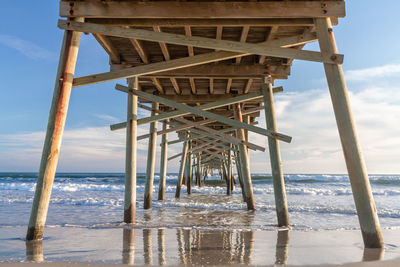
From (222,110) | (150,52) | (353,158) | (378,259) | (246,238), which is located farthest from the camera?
(222,110)

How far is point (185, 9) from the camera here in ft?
13.3

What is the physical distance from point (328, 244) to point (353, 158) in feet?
4.33

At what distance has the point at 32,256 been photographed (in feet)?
9.55

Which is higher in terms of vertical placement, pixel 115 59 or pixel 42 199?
pixel 115 59

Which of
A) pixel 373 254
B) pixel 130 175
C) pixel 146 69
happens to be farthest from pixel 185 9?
pixel 373 254

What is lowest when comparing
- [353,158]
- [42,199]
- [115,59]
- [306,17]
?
[42,199]

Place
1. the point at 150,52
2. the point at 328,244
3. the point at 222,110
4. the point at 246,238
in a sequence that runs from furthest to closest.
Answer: the point at 222,110 < the point at 150,52 < the point at 246,238 < the point at 328,244

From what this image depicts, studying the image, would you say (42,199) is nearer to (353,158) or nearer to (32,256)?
(32,256)

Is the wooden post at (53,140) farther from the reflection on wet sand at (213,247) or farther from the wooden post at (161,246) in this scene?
the reflection on wet sand at (213,247)

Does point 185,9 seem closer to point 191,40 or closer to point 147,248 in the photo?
point 191,40

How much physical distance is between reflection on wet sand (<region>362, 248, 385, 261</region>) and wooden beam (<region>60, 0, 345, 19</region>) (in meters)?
3.00

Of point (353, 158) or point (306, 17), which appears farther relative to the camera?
point (306, 17)

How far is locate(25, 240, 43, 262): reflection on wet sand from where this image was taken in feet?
9.21

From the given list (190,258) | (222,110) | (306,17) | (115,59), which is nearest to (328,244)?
(190,258)
